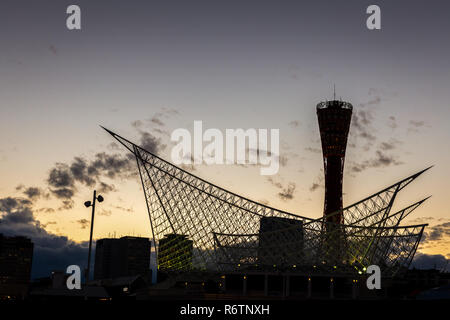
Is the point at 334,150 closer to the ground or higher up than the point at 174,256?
higher up

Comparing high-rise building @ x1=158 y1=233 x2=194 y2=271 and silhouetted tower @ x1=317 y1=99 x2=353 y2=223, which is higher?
silhouetted tower @ x1=317 y1=99 x2=353 y2=223

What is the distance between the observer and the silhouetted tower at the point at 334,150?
115 meters

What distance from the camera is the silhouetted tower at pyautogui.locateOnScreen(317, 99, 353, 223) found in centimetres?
11481

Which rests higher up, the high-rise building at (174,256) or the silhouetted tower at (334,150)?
the silhouetted tower at (334,150)

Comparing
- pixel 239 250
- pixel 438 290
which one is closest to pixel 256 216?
pixel 239 250

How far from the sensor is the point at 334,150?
116m

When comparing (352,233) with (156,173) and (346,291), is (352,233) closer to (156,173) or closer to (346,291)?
(346,291)

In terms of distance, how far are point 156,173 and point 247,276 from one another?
23.1 m

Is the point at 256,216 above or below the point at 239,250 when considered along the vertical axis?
above

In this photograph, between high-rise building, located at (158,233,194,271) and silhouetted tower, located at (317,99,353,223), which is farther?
silhouetted tower, located at (317,99,353,223)

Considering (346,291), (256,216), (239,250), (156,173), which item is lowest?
(346,291)

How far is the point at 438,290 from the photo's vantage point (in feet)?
257

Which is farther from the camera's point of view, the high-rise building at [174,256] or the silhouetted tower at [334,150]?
the silhouetted tower at [334,150]

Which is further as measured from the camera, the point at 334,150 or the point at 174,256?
the point at 334,150
